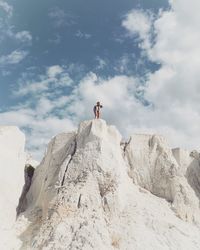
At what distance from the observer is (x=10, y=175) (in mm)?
29938

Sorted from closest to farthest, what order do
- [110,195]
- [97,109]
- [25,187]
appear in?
1. [110,195]
2. [97,109]
3. [25,187]

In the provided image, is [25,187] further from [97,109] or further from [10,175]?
[97,109]

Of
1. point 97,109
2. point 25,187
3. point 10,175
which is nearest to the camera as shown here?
point 10,175

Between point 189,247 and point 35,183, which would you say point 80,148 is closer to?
point 35,183

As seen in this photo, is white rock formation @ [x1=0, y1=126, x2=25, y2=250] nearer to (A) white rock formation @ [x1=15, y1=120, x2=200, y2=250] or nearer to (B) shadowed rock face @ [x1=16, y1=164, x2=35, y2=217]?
(B) shadowed rock face @ [x1=16, y1=164, x2=35, y2=217]

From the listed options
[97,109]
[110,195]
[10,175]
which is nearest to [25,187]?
[10,175]

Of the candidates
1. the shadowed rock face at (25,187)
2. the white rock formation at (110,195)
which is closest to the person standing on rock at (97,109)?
the white rock formation at (110,195)

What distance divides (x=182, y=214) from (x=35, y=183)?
9.65 metres

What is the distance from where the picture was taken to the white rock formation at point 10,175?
27.1 metres

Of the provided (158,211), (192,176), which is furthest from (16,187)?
(192,176)

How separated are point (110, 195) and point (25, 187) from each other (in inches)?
301

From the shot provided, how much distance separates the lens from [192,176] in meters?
31.4

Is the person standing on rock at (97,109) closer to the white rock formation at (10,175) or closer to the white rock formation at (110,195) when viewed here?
the white rock formation at (110,195)

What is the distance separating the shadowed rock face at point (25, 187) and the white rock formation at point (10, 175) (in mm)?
455
